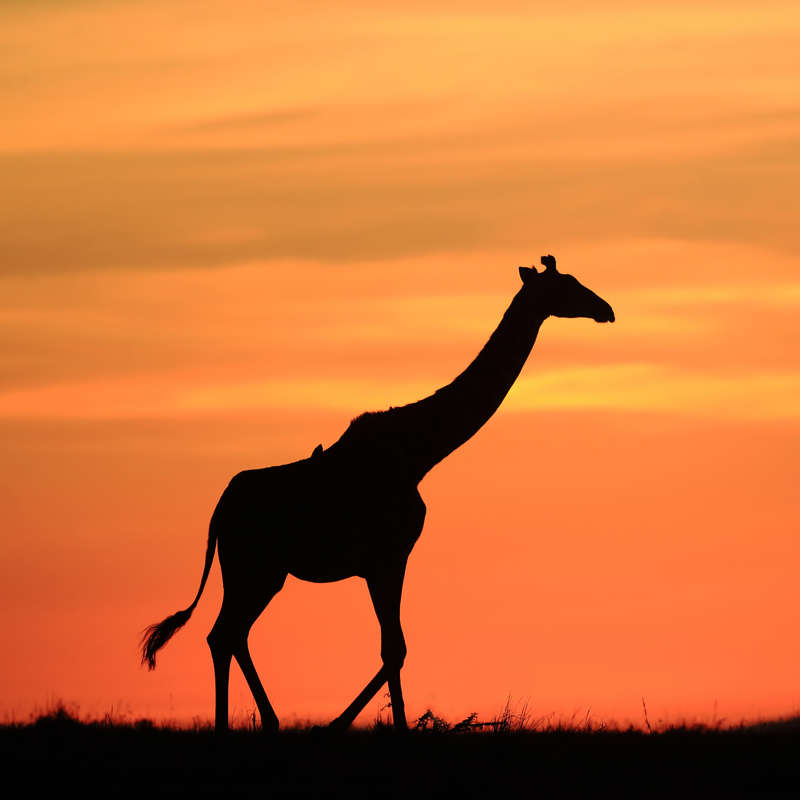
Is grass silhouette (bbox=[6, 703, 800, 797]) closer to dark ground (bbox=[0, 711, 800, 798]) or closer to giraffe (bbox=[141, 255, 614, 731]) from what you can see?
dark ground (bbox=[0, 711, 800, 798])

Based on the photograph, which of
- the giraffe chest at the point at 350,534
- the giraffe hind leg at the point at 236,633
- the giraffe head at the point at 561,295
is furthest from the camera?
the giraffe head at the point at 561,295

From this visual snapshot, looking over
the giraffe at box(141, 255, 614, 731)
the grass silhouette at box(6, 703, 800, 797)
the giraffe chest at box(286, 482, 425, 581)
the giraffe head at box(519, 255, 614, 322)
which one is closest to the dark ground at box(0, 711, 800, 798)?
the grass silhouette at box(6, 703, 800, 797)

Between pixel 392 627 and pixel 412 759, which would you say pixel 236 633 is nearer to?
pixel 392 627

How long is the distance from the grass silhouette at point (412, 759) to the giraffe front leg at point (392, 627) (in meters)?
0.29

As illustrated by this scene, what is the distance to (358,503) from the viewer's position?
759 inches

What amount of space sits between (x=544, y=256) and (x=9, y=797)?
941 centimetres

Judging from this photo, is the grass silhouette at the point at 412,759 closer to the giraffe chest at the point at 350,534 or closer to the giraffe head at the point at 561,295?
the giraffe chest at the point at 350,534

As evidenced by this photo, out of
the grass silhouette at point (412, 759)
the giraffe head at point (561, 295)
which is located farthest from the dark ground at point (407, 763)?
the giraffe head at point (561, 295)

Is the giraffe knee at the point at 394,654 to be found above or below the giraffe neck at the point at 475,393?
below

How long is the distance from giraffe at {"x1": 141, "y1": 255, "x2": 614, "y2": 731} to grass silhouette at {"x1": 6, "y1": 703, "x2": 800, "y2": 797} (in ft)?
4.13

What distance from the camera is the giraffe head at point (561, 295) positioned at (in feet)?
66.4

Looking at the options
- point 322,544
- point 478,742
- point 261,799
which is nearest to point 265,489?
point 322,544

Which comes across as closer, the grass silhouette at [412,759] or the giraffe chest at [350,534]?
the grass silhouette at [412,759]

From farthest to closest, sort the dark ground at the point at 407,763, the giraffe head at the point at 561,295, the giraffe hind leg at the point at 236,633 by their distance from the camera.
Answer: the giraffe head at the point at 561,295
the giraffe hind leg at the point at 236,633
the dark ground at the point at 407,763
